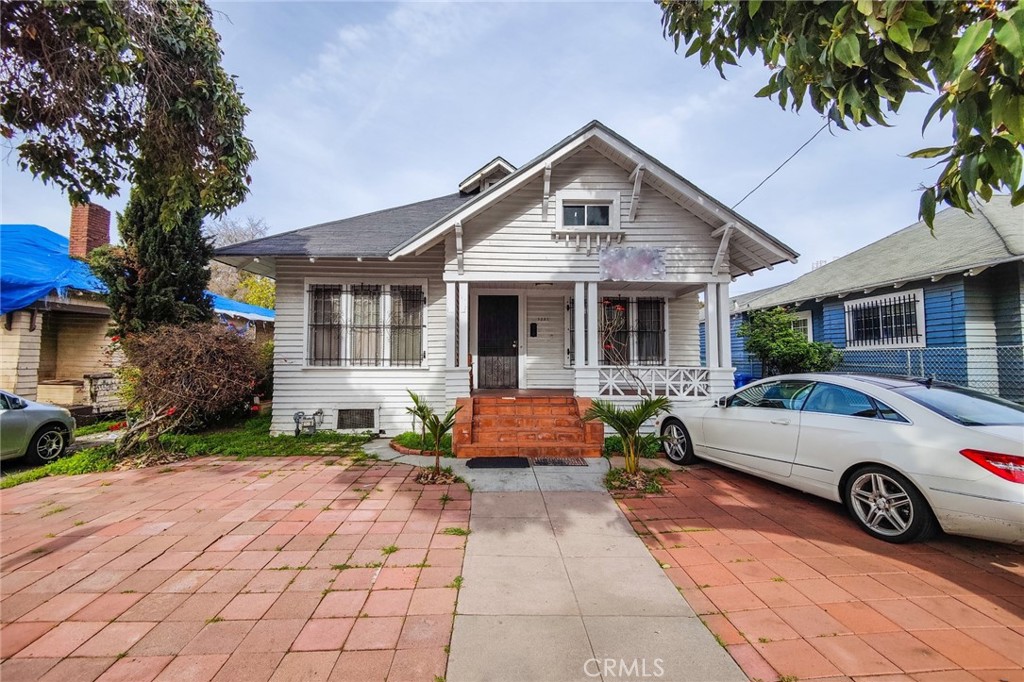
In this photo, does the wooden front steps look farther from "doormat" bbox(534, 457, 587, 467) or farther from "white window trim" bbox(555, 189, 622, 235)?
"white window trim" bbox(555, 189, 622, 235)

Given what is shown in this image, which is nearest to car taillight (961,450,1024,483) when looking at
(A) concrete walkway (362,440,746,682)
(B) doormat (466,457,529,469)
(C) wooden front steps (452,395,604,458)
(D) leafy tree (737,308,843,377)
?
(A) concrete walkway (362,440,746,682)

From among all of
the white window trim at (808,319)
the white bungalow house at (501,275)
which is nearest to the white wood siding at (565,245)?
the white bungalow house at (501,275)

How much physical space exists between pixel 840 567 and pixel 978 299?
34.6 ft

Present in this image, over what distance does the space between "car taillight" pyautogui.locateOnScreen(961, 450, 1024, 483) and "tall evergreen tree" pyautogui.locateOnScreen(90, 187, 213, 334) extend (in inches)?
486

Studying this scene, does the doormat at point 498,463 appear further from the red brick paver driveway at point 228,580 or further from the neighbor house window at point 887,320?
the neighbor house window at point 887,320

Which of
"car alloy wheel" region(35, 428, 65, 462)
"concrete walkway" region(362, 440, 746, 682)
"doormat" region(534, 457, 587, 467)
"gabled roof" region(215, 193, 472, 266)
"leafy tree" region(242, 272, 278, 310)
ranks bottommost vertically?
"concrete walkway" region(362, 440, 746, 682)

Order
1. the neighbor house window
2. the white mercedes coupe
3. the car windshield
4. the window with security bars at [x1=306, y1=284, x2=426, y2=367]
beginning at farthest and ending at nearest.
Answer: the neighbor house window
the window with security bars at [x1=306, y1=284, x2=426, y2=367]
the car windshield
the white mercedes coupe

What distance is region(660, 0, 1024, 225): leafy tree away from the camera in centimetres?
172

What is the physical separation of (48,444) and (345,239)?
6.13 metres

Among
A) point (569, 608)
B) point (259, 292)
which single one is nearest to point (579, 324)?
point (569, 608)

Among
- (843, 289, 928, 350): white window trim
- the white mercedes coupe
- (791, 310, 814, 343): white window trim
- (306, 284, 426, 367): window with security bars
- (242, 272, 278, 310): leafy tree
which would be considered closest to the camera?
the white mercedes coupe

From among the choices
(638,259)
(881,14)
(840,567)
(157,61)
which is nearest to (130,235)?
(157,61)

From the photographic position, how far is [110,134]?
5.18 meters

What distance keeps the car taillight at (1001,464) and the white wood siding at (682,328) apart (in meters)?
6.68
